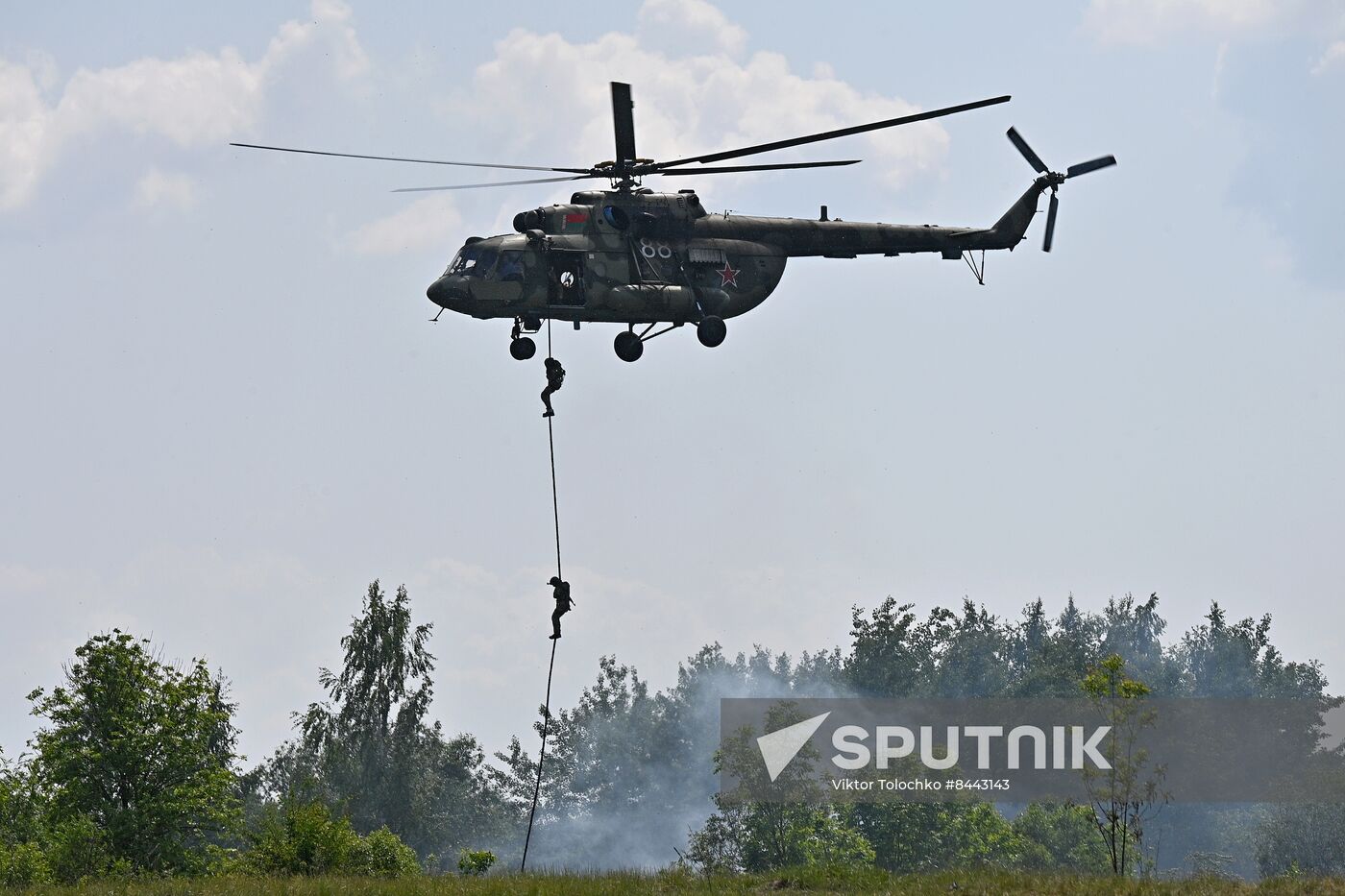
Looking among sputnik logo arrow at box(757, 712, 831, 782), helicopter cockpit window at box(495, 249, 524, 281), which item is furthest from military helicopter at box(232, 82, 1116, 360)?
sputnik logo arrow at box(757, 712, 831, 782)

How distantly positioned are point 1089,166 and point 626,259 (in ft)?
45.1

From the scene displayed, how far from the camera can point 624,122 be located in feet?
118

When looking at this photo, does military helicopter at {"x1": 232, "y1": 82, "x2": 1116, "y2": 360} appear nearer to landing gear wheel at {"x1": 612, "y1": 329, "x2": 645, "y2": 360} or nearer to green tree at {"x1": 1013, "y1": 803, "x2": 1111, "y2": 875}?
landing gear wheel at {"x1": 612, "y1": 329, "x2": 645, "y2": 360}

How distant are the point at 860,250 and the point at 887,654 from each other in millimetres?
89699

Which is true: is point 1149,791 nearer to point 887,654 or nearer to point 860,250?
point 860,250

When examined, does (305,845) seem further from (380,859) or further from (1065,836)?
(1065,836)

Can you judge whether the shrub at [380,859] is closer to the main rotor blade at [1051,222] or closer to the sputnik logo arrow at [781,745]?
the main rotor blade at [1051,222]

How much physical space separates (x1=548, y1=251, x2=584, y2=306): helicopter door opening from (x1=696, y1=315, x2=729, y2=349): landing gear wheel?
2855 millimetres

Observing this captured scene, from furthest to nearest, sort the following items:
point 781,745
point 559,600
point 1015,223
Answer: point 781,745 < point 1015,223 < point 559,600

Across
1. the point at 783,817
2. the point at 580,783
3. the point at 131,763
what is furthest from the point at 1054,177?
the point at 580,783

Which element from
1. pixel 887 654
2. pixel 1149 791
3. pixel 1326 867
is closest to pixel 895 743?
pixel 887 654

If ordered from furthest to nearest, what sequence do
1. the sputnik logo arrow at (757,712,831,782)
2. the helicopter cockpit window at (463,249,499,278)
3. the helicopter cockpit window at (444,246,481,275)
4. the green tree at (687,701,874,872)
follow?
the sputnik logo arrow at (757,712,831,782), the green tree at (687,701,874,872), the helicopter cockpit window at (444,246,481,275), the helicopter cockpit window at (463,249,499,278)

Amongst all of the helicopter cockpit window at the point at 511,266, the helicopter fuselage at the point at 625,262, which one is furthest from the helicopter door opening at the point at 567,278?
the helicopter cockpit window at the point at 511,266

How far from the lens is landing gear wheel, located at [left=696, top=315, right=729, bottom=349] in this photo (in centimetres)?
3678
